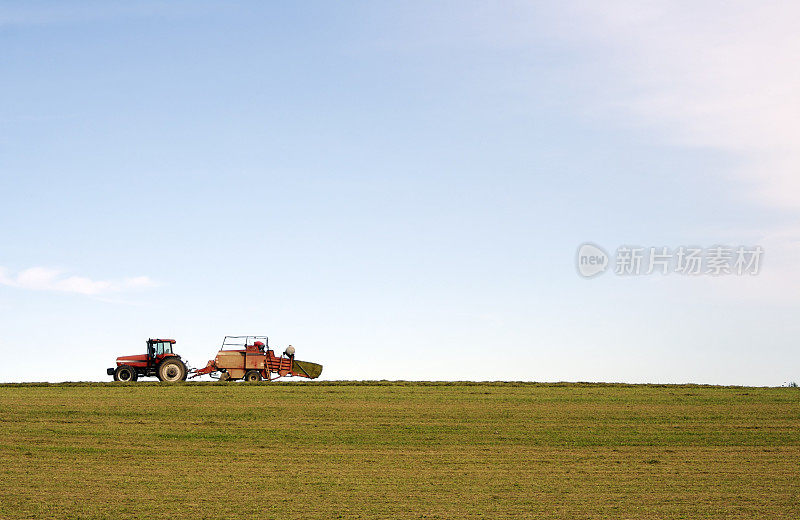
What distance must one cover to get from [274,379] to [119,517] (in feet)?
70.9

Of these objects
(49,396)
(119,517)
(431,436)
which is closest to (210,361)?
(49,396)

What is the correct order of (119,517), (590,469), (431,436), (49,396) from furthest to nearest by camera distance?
(49,396) < (431,436) < (590,469) < (119,517)

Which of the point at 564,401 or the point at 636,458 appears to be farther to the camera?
the point at 564,401

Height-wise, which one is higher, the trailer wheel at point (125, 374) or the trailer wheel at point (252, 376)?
the trailer wheel at point (125, 374)

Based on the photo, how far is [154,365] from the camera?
37469 millimetres

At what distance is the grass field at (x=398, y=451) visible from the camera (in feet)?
61.4

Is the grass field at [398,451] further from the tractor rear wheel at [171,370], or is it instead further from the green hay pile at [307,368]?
the green hay pile at [307,368]

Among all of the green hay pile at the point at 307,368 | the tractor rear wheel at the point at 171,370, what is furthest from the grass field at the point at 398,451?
the green hay pile at the point at 307,368

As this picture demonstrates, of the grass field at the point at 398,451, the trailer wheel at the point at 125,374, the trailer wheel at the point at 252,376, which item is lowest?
the grass field at the point at 398,451

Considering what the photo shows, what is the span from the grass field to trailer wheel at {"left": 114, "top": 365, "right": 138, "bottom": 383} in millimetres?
1495

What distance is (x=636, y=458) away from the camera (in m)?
23.8

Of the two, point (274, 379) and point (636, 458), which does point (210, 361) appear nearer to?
point (274, 379)

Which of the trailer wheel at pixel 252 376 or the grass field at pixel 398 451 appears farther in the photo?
the trailer wheel at pixel 252 376

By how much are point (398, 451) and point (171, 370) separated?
16562 mm
